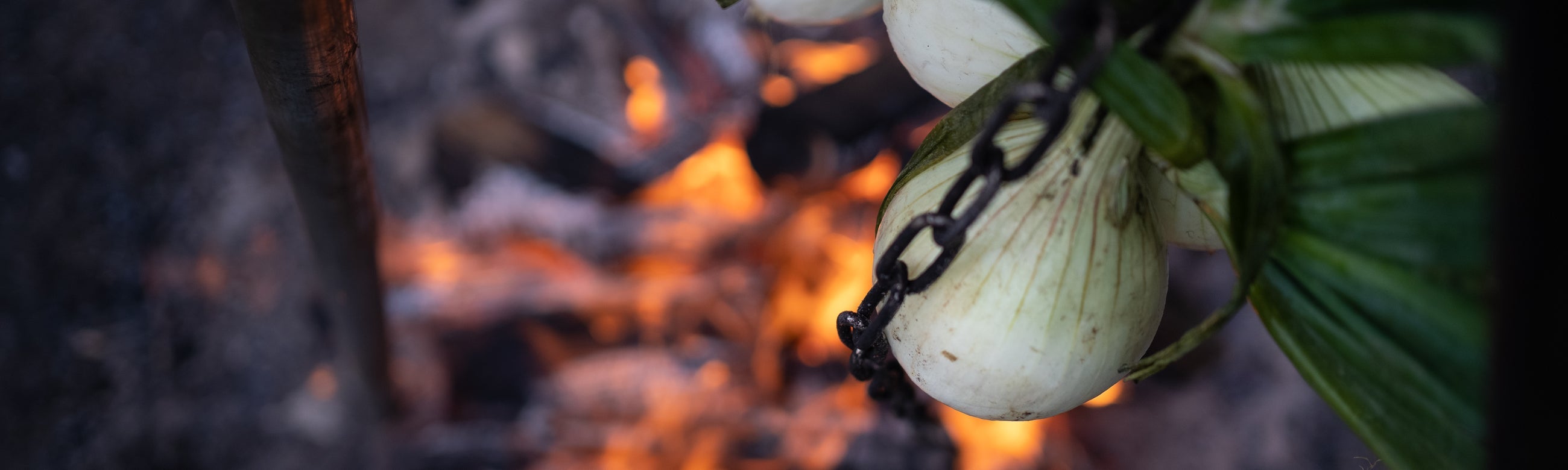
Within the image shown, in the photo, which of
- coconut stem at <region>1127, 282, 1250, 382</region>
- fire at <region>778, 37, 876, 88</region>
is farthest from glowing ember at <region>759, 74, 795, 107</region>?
coconut stem at <region>1127, 282, 1250, 382</region>

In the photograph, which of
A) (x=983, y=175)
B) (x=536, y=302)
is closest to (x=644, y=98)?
(x=536, y=302)

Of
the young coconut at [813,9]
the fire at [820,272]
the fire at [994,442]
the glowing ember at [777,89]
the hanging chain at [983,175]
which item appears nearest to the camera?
the hanging chain at [983,175]

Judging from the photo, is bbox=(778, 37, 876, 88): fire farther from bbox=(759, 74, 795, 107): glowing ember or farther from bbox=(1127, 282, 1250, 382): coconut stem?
bbox=(1127, 282, 1250, 382): coconut stem

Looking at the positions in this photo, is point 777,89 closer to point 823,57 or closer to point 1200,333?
point 823,57

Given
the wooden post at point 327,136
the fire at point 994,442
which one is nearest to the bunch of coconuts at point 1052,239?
the wooden post at point 327,136

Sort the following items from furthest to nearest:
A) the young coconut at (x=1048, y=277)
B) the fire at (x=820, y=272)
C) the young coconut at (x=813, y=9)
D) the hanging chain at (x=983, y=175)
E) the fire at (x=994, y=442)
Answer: the fire at (x=820, y=272) → the fire at (x=994, y=442) → the young coconut at (x=813, y=9) → the young coconut at (x=1048, y=277) → the hanging chain at (x=983, y=175)

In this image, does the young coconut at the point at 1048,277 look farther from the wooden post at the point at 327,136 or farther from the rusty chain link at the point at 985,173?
the wooden post at the point at 327,136

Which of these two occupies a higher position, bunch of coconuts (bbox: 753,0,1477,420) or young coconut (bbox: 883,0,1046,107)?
young coconut (bbox: 883,0,1046,107)
